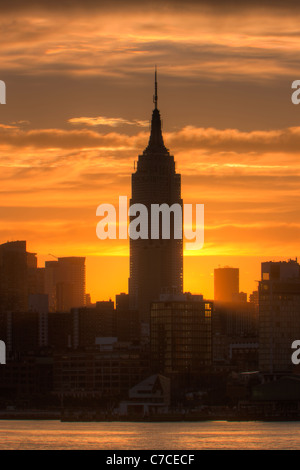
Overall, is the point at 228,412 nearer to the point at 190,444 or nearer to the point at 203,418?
the point at 203,418

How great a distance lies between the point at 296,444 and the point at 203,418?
61021mm

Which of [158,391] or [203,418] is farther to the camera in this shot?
[158,391]

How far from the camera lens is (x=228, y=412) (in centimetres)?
19175

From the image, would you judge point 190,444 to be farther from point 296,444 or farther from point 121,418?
point 121,418

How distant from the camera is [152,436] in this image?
142 metres

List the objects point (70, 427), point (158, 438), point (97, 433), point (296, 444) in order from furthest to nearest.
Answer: point (70, 427) → point (97, 433) → point (158, 438) → point (296, 444)

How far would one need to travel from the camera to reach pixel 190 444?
417ft

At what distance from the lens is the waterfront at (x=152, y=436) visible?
4904 inches

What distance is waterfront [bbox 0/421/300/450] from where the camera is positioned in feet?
409
